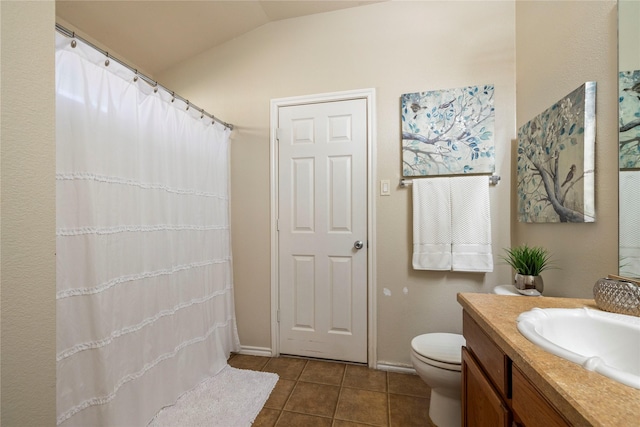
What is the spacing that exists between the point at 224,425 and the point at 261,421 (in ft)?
0.62

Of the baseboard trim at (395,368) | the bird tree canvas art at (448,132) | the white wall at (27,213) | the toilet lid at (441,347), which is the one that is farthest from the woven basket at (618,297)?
the white wall at (27,213)

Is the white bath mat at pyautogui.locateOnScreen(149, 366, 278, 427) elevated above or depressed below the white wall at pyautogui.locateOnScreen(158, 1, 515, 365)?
below

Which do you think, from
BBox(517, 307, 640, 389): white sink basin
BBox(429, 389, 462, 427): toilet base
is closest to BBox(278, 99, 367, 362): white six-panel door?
BBox(429, 389, 462, 427): toilet base

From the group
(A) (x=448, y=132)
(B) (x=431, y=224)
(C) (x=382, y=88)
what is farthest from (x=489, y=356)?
(C) (x=382, y=88)

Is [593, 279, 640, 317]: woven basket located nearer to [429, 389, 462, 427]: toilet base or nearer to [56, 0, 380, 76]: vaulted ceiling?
[429, 389, 462, 427]: toilet base

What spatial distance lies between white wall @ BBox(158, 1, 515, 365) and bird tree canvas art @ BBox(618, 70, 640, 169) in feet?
2.66

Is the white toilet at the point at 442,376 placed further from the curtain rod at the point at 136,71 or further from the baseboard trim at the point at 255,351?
the curtain rod at the point at 136,71

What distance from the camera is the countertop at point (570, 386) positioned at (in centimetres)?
41

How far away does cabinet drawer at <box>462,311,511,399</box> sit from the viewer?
0.71 metres

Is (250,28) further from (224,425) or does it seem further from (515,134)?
(224,425)

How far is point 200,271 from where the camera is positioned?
1799mm

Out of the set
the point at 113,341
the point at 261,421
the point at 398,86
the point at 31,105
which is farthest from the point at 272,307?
the point at 398,86

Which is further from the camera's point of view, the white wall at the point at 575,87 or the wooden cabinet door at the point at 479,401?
the white wall at the point at 575,87

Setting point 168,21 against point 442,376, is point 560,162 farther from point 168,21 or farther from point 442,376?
point 168,21
